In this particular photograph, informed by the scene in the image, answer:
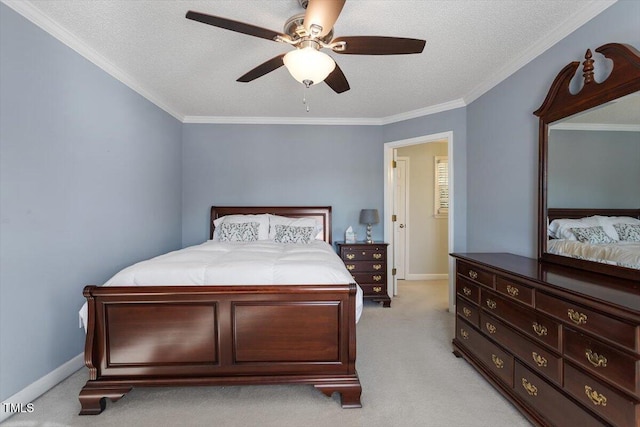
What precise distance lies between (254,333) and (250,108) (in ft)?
9.95

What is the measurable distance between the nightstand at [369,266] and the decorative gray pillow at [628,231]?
2491 mm

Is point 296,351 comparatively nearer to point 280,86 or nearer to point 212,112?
point 280,86

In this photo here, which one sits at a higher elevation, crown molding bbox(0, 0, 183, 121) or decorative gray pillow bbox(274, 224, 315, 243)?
crown molding bbox(0, 0, 183, 121)

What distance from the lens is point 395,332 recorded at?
3.24 metres

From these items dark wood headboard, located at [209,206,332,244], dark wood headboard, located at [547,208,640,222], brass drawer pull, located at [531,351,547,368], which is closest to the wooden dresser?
brass drawer pull, located at [531,351,547,368]

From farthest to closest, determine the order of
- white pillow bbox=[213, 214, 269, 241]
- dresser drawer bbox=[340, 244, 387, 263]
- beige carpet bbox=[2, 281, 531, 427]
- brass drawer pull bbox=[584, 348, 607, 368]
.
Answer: dresser drawer bbox=[340, 244, 387, 263] < white pillow bbox=[213, 214, 269, 241] < beige carpet bbox=[2, 281, 531, 427] < brass drawer pull bbox=[584, 348, 607, 368]

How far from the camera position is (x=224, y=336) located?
6.57 ft

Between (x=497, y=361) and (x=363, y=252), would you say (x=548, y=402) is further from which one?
Result: (x=363, y=252)

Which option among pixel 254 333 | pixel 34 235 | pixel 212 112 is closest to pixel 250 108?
pixel 212 112

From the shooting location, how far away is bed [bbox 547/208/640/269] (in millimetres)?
1728

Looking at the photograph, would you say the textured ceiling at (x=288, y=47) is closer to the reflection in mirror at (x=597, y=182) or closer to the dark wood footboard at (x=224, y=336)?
the reflection in mirror at (x=597, y=182)

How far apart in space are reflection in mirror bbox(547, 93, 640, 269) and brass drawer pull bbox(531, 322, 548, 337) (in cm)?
58

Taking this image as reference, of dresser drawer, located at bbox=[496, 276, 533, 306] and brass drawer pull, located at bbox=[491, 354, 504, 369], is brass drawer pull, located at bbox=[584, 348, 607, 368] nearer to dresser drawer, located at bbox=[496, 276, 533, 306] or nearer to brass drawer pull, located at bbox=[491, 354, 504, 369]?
dresser drawer, located at bbox=[496, 276, 533, 306]

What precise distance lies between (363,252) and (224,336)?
2461 mm
